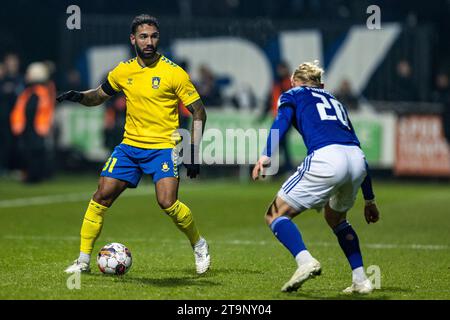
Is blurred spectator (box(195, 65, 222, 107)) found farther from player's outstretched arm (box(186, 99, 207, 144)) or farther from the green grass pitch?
player's outstretched arm (box(186, 99, 207, 144))

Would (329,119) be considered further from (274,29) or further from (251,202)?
(274,29)

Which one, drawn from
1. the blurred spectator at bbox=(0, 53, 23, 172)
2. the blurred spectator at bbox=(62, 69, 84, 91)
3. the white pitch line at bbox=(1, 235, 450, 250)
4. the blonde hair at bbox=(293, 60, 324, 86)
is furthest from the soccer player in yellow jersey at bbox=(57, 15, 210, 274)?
the blurred spectator at bbox=(62, 69, 84, 91)

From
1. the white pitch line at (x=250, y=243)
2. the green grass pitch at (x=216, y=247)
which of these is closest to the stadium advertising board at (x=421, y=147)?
the green grass pitch at (x=216, y=247)

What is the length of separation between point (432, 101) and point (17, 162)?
31.6 feet

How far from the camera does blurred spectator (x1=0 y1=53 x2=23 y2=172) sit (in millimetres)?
25625

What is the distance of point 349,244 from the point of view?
9086 millimetres

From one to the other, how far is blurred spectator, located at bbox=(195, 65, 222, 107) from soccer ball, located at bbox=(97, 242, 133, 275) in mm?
15458

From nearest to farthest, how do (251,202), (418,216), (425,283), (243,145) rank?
(425,283), (418,216), (251,202), (243,145)

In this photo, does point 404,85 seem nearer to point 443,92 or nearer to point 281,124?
point 443,92

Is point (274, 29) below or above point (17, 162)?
above

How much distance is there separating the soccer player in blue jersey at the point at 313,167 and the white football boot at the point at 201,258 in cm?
163

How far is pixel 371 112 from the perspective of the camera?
2491 centimetres
